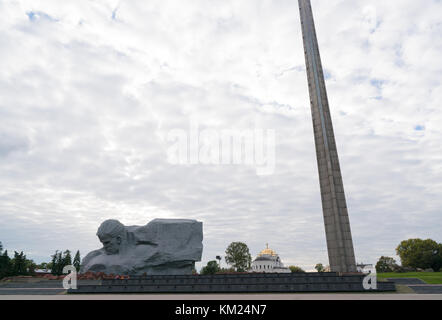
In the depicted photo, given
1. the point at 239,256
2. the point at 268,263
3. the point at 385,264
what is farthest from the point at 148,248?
the point at 385,264

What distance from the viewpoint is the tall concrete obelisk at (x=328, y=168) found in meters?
22.0

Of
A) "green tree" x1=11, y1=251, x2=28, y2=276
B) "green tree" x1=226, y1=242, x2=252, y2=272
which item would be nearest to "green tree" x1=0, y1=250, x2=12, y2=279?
"green tree" x1=11, y1=251, x2=28, y2=276

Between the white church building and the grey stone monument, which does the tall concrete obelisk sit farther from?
the white church building

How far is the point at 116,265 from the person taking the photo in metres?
21.6

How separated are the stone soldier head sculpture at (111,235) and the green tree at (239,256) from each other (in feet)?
115

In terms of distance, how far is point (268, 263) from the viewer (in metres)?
62.4

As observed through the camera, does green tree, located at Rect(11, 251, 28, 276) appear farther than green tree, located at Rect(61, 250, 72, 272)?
No

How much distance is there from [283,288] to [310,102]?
55.1 ft

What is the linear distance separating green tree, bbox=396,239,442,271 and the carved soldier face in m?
50.2

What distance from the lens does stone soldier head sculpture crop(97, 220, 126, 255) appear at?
2206 cm

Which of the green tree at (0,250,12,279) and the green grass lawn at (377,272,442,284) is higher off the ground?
the green tree at (0,250,12,279)

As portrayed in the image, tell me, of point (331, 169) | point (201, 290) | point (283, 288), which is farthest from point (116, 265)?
point (331, 169)
